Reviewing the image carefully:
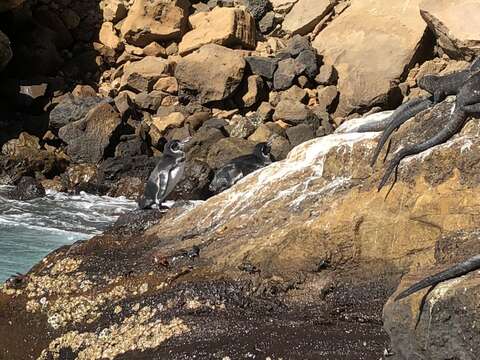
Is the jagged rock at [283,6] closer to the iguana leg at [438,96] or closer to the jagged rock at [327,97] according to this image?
the jagged rock at [327,97]

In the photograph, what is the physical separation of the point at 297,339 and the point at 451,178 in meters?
1.59

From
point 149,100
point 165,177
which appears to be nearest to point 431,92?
point 165,177

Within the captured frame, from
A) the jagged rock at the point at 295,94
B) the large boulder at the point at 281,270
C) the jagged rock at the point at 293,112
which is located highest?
the large boulder at the point at 281,270

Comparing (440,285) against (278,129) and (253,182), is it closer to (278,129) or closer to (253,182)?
(253,182)

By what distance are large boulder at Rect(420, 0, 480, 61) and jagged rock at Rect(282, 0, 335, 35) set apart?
3.16 meters

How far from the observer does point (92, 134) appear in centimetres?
1628

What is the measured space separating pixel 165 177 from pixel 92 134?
5.70 metres

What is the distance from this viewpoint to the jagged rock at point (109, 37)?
19859 millimetres

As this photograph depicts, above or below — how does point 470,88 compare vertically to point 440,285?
above

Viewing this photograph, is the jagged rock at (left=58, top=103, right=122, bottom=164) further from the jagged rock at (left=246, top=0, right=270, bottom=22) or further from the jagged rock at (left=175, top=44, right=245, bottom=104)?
the jagged rock at (left=246, top=0, right=270, bottom=22)

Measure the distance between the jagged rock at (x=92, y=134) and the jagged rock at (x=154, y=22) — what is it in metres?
3.72

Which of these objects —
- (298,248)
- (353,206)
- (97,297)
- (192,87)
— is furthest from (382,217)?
(192,87)

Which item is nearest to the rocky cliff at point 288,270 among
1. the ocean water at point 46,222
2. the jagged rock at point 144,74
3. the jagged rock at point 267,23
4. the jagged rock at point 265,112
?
the ocean water at point 46,222

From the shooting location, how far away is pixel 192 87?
58.7 ft
